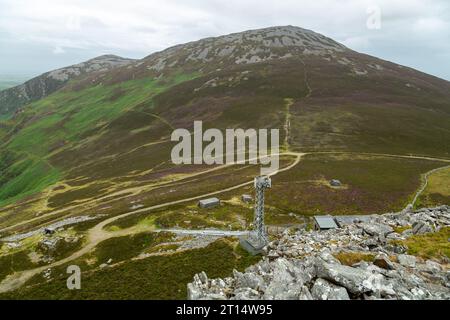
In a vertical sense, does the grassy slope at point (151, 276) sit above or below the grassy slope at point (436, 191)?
below

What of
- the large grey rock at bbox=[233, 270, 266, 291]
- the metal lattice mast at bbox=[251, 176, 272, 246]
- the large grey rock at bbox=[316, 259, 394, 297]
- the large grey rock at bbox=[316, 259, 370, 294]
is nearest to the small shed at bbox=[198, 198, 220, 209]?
the metal lattice mast at bbox=[251, 176, 272, 246]

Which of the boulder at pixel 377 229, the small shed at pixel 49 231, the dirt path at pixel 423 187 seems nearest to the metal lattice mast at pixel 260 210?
the boulder at pixel 377 229

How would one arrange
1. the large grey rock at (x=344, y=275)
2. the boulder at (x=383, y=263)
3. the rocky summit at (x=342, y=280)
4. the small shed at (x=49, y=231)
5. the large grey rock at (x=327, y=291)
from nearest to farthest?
the large grey rock at (x=327, y=291)
the rocky summit at (x=342, y=280)
the large grey rock at (x=344, y=275)
the boulder at (x=383, y=263)
the small shed at (x=49, y=231)

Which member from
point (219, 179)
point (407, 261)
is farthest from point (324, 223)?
point (219, 179)

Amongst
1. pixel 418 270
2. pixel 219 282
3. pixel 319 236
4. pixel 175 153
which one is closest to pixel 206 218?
pixel 319 236

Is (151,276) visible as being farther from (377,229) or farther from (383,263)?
(383,263)

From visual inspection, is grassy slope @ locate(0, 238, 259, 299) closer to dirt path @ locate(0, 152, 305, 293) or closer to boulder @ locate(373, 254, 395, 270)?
dirt path @ locate(0, 152, 305, 293)

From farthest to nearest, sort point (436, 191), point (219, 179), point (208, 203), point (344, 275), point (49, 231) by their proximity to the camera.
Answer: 1. point (219, 179)
2. point (436, 191)
3. point (208, 203)
4. point (49, 231)
5. point (344, 275)

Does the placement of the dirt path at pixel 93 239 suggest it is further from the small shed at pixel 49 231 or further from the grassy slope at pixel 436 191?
the grassy slope at pixel 436 191
